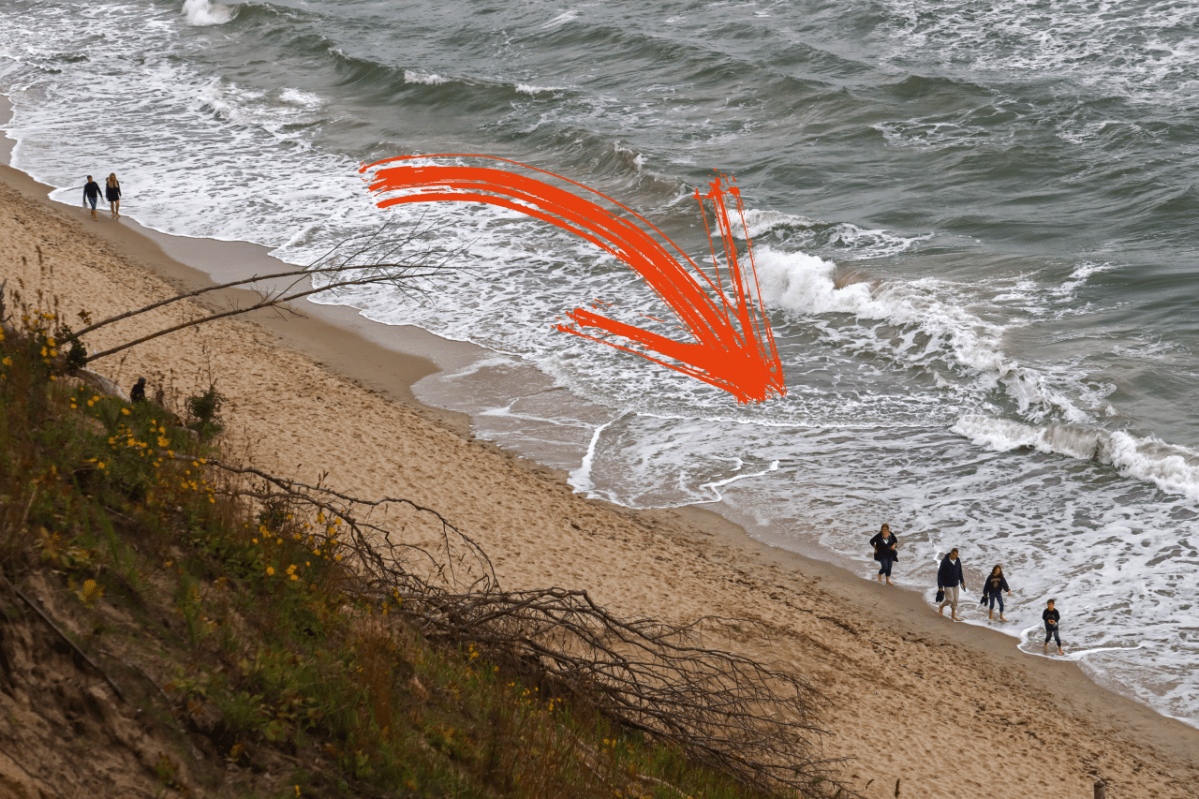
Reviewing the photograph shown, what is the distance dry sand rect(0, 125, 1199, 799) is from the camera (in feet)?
31.4

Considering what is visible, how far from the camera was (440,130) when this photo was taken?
32.2 meters

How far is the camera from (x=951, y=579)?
11812mm

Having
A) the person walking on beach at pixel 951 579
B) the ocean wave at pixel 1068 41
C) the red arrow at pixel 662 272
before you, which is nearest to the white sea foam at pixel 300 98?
the red arrow at pixel 662 272

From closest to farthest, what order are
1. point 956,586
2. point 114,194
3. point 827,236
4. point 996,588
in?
point 996,588 < point 956,586 < point 114,194 < point 827,236

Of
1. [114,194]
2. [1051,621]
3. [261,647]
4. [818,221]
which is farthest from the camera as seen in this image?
[818,221]

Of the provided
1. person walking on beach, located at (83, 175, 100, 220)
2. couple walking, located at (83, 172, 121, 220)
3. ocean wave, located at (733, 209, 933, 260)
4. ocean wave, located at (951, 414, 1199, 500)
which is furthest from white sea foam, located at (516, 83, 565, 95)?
ocean wave, located at (951, 414, 1199, 500)

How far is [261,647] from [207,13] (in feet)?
165

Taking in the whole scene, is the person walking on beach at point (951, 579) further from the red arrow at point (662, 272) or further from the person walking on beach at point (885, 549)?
the red arrow at point (662, 272)

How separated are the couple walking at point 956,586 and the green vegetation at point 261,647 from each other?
5.26m

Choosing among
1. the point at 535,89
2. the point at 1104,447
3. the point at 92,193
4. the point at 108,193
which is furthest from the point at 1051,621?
the point at 535,89

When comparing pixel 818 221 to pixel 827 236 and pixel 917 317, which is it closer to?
pixel 827 236

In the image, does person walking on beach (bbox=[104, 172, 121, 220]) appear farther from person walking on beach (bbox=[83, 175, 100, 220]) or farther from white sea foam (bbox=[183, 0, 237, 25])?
white sea foam (bbox=[183, 0, 237, 25])

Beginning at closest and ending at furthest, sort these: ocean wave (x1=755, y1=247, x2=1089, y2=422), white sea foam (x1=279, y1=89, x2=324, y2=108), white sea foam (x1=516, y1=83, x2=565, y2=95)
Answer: ocean wave (x1=755, y1=247, x2=1089, y2=422)
white sea foam (x1=516, y1=83, x2=565, y2=95)
white sea foam (x1=279, y1=89, x2=324, y2=108)

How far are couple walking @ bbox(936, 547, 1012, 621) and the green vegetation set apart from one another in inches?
207
